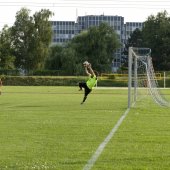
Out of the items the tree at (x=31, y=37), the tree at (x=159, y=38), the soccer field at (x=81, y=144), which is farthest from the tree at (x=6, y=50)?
the soccer field at (x=81, y=144)

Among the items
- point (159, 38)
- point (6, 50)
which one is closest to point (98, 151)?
point (6, 50)

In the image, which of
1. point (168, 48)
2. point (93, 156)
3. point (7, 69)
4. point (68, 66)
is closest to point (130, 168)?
point (93, 156)

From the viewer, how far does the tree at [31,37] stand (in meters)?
113

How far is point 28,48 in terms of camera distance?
11512 centimetres

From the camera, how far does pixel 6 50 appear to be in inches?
4478

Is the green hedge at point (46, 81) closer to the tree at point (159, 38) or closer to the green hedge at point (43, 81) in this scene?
the green hedge at point (43, 81)

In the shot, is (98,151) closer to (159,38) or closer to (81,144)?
(81,144)

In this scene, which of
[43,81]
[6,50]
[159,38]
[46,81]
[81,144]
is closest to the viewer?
[81,144]

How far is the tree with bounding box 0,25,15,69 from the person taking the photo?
114 m

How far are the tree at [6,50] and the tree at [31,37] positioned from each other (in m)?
1.33

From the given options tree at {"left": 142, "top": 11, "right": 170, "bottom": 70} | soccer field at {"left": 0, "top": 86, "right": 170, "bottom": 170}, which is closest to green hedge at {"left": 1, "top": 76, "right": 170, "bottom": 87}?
tree at {"left": 142, "top": 11, "right": 170, "bottom": 70}

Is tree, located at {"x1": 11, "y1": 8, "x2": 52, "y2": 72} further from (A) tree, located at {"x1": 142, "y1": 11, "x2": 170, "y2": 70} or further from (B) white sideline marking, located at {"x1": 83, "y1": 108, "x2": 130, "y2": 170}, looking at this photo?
(B) white sideline marking, located at {"x1": 83, "y1": 108, "x2": 130, "y2": 170}

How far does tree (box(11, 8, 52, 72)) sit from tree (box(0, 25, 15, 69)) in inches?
52.5

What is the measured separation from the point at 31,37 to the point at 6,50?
5.70 m
